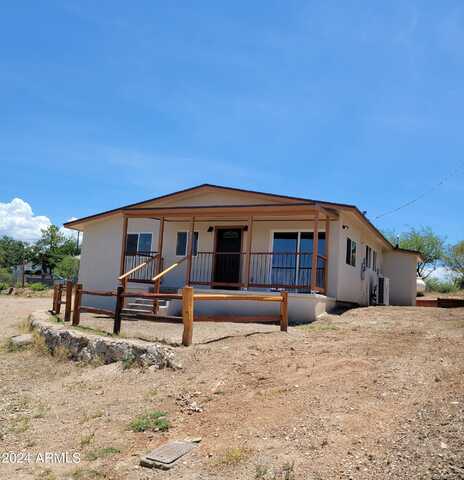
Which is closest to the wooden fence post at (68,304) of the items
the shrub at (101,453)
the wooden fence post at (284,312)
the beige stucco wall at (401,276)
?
the wooden fence post at (284,312)

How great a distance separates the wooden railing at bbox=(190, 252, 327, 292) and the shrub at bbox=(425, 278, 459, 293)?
28337 millimetres

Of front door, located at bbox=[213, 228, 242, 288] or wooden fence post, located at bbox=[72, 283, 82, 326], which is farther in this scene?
front door, located at bbox=[213, 228, 242, 288]

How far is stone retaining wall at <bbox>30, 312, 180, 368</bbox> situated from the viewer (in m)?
8.38

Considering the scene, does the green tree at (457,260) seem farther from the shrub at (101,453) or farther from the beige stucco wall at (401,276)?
the shrub at (101,453)

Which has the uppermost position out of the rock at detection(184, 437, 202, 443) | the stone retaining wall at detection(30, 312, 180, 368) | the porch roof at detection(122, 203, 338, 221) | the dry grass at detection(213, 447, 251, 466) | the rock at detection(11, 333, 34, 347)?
the porch roof at detection(122, 203, 338, 221)

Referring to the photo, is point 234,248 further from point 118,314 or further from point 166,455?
point 166,455

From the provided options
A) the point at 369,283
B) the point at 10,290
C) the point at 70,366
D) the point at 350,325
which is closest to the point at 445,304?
the point at 369,283

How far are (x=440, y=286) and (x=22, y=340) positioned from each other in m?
38.4

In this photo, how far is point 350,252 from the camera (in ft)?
54.6

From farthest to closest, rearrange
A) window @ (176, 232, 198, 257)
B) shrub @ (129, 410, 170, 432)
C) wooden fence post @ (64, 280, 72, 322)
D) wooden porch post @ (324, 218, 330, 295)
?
window @ (176, 232, 198, 257)
wooden porch post @ (324, 218, 330, 295)
wooden fence post @ (64, 280, 72, 322)
shrub @ (129, 410, 170, 432)

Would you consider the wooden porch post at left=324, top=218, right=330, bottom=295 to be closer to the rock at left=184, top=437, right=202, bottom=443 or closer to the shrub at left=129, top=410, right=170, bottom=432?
the shrub at left=129, top=410, right=170, bottom=432

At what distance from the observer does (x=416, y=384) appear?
6.34 metres

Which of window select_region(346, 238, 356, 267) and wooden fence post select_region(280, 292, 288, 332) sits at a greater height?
window select_region(346, 238, 356, 267)

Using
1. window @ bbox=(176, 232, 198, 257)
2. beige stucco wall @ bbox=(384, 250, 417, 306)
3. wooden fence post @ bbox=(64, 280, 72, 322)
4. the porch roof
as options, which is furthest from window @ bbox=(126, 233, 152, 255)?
beige stucco wall @ bbox=(384, 250, 417, 306)
